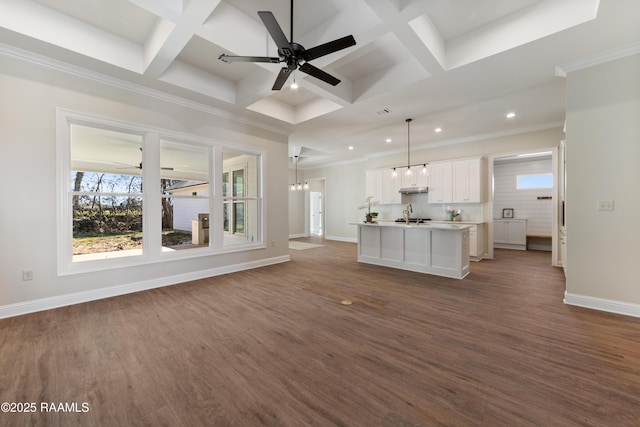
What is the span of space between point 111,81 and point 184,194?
186 centimetres

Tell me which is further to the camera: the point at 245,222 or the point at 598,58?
the point at 245,222

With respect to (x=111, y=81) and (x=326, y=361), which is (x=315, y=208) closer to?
(x=111, y=81)

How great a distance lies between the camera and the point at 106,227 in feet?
12.6

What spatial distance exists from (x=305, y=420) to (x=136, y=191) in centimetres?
401

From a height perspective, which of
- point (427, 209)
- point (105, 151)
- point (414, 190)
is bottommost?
point (427, 209)

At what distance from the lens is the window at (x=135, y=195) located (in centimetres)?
336

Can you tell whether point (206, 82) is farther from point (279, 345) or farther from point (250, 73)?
point (279, 345)

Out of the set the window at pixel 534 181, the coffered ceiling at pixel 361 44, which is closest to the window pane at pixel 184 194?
the coffered ceiling at pixel 361 44

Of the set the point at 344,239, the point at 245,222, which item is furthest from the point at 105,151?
the point at 344,239

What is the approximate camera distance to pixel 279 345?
7.49 feet

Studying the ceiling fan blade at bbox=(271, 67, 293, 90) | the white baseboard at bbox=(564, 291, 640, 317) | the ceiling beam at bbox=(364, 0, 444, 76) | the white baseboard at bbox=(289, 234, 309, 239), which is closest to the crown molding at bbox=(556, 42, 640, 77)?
the ceiling beam at bbox=(364, 0, 444, 76)

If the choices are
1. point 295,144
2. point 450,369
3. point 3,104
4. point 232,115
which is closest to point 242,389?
point 450,369

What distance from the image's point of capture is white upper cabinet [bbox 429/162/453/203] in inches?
258

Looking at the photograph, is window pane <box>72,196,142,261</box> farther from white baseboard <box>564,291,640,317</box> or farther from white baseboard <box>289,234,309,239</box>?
white baseboard <box>289,234,309,239</box>
